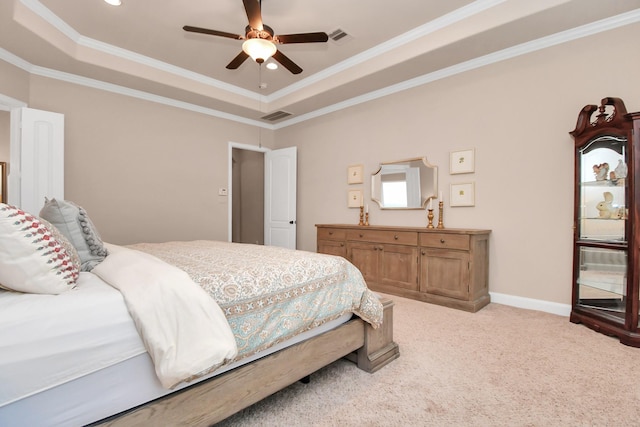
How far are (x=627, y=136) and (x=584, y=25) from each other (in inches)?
46.2

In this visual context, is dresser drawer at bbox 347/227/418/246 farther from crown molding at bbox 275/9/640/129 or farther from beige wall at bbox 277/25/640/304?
crown molding at bbox 275/9/640/129

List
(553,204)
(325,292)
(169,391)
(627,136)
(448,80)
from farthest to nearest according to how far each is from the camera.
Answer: (448,80)
(553,204)
(627,136)
(325,292)
(169,391)

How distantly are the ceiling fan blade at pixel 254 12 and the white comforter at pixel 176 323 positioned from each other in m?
1.97

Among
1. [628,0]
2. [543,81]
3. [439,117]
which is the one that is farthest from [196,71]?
[628,0]

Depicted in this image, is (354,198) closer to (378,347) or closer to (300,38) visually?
(300,38)

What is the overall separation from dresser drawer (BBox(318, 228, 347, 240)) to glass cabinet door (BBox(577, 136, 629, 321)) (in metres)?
2.47

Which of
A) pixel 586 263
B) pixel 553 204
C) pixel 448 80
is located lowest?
pixel 586 263

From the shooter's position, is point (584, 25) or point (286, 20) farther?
point (286, 20)

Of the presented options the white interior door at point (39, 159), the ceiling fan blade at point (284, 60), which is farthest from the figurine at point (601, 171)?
the white interior door at point (39, 159)

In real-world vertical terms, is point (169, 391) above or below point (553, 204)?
below

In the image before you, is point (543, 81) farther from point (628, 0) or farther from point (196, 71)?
point (196, 71)

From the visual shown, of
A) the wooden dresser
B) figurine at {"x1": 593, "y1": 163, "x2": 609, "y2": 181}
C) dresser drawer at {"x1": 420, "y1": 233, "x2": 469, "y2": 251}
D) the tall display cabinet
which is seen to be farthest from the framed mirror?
figurine at {"x1": 593, "y1": 163, "x2": 609, "y2": 181}

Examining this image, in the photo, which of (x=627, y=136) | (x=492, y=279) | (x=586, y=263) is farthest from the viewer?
(x=492, y=279)

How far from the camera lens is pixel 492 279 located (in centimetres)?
338
